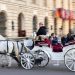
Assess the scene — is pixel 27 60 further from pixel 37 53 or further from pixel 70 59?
pixel 70 59

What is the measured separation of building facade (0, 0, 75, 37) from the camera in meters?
33.7

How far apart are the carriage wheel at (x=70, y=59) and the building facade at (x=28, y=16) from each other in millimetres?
16418

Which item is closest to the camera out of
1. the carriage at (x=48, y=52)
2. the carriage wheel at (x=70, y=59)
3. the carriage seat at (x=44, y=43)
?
the carriage wheel at (x=70, y=59)

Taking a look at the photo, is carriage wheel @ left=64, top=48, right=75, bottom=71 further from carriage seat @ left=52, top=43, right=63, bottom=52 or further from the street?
carriage seat @ left=52, top=43, right=63, bottom=52

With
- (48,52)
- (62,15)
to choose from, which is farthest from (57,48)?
(62,15)

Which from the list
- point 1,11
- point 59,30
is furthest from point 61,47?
point 59,30

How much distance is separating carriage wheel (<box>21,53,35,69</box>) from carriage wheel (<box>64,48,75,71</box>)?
1.27m

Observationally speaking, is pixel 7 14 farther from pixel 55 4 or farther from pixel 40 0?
pixel 55 4

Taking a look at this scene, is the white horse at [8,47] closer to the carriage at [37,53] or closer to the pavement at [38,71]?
the carriage at [37,53]

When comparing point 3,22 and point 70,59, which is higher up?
point 3,22

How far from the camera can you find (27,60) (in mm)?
15633

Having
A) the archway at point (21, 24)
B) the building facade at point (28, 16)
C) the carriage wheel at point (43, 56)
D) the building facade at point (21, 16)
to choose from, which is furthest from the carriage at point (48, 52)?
the archway at point (21, 24)

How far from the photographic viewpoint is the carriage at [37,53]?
1518cm

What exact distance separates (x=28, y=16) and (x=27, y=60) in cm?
2281
